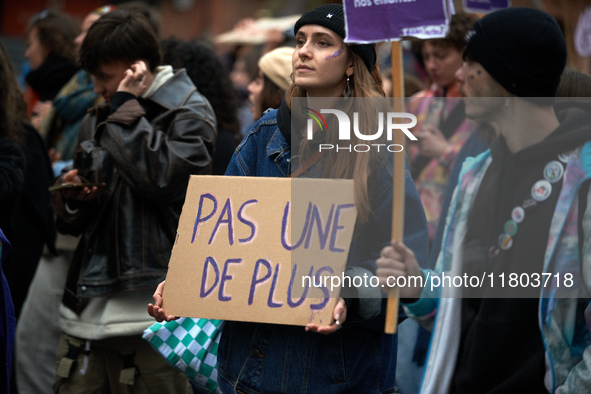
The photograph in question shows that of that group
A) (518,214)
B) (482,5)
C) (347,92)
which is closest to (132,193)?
(347,92)


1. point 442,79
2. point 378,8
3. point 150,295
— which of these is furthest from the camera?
point 442,79

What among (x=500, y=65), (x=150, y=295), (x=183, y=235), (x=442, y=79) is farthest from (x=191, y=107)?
(x=442, y=79)

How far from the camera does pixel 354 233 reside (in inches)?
98.6

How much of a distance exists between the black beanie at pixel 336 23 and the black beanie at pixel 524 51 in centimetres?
41

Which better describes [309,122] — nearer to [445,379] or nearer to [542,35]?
[542,35]

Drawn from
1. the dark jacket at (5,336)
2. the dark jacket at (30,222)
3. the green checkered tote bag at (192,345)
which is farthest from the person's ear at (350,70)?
the dark jacket at (30,222)

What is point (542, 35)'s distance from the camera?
7.58 ft

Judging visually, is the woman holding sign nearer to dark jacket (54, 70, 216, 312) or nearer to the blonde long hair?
the blonde long hair

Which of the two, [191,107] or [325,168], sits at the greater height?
[325,168]

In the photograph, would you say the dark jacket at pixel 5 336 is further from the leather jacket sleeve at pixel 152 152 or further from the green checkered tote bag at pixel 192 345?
the leather jacket sleeve at pixel 152 152

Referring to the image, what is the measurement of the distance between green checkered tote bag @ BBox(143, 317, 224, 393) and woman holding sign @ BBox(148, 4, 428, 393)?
0.23m

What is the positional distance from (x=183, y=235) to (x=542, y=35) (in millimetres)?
1311

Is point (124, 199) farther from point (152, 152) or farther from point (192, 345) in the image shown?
point (192, 345)

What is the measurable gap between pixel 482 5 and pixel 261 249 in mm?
2312
